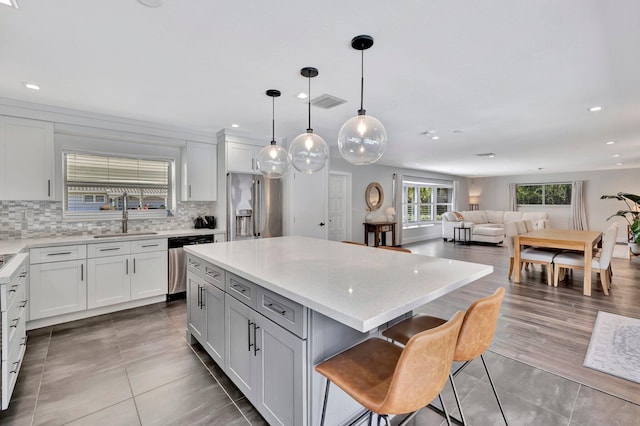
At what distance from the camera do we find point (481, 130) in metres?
4.39

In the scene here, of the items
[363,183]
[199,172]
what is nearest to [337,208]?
[363,183]

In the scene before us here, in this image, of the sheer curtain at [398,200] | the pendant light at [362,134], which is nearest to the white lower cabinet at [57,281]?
the pendant light at [362,134]

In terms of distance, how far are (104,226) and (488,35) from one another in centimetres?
462

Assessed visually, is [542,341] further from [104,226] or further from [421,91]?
[104,226]

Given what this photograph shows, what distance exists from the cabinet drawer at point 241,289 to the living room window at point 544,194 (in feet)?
39.6

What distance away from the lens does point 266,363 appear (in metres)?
1.60

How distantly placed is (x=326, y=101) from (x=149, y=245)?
9.21 ft

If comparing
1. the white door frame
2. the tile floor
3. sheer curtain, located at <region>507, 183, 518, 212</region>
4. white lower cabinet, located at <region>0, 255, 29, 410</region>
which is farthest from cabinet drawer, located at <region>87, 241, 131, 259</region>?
sheer curtain, located at <region>507, 183, 518, 212</region>

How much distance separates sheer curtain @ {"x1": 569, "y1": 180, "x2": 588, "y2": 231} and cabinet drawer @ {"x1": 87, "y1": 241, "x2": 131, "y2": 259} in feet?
40.6

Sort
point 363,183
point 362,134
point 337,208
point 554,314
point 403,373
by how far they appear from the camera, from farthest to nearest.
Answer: point 363,183
point 337,208
point 554,314
point 362,134
point 403,373

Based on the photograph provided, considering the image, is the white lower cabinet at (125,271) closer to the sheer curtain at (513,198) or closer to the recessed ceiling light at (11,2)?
the recessed ceiling light at (11,2)

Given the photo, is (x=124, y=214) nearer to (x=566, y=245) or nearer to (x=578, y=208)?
(x=566, y=245)

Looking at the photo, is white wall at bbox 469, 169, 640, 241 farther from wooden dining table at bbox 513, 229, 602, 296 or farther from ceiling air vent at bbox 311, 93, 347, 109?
ceiling air vent at bbox 311, 93, 347, 109

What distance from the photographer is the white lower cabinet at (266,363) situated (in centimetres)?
139
